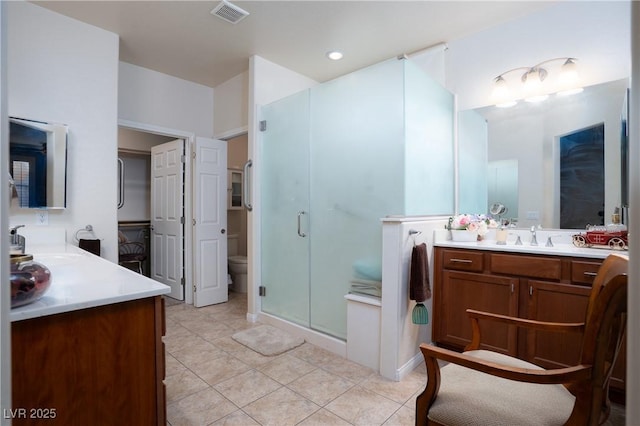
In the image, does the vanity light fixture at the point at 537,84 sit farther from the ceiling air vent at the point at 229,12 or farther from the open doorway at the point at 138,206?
the open doorway at the point at 138,206

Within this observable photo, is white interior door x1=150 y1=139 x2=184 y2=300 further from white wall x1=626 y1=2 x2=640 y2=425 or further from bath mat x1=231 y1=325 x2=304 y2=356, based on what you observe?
white wall x1=626 y1=2 x2=640 y2=425

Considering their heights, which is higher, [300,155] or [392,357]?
[300,155]

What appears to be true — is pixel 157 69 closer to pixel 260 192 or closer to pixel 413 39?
pixel 260 192

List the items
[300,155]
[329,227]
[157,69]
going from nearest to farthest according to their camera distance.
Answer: [329,227], [300,155], [157,69]

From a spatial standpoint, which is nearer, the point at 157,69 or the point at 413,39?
the point at 413,39

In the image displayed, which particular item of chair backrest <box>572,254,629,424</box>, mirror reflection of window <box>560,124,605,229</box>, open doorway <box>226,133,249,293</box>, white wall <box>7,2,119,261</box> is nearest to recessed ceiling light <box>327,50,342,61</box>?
open doorway <box>226,133,249,293</box>

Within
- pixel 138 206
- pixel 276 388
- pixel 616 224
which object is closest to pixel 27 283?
pixel 276 388

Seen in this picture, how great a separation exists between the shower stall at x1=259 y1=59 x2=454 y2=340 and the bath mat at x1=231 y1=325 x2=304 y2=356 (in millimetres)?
170

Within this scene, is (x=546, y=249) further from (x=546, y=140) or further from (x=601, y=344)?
(x=601, y=344)

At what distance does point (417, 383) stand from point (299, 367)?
816 millimetres

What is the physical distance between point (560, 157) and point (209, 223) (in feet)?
11.5

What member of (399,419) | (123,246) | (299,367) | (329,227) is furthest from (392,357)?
(123,246)

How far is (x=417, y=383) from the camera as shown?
202cm

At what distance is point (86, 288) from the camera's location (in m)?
1.16
